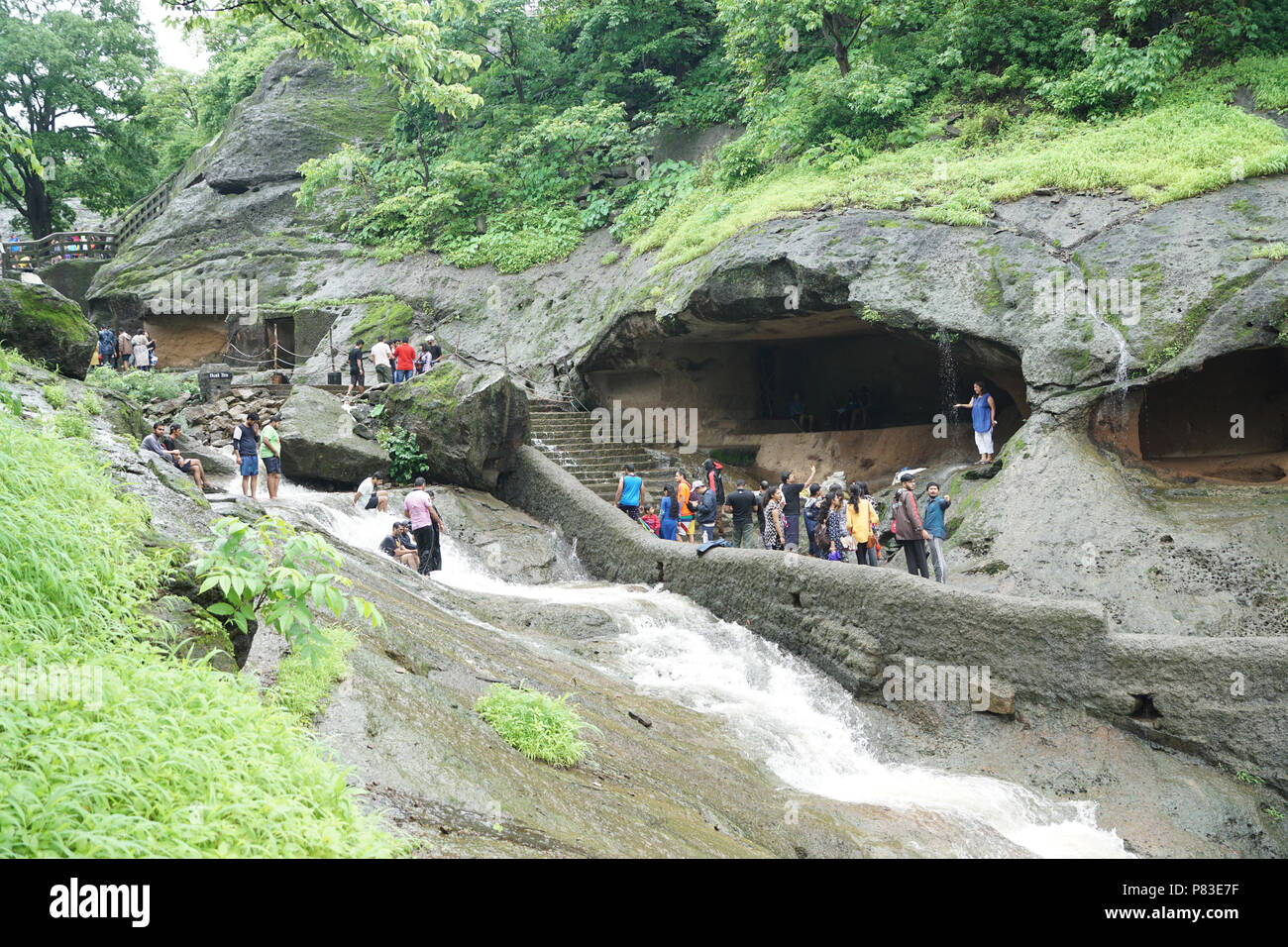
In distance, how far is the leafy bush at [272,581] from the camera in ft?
14.1

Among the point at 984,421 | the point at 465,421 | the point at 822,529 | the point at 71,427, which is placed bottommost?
the point at 822,529

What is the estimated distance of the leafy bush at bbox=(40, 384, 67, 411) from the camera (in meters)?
9.90

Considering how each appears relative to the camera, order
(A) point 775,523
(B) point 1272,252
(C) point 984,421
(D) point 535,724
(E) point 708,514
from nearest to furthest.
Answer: (D) point 535,724
(B) point 1272,252
(A) point 775,523
(E) point 708,514
(C) point 984,421

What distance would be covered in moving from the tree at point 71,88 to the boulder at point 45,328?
2168 centimetres

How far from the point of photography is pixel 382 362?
70.0 feet

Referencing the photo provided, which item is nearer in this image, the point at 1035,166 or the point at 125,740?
the point at 125,740

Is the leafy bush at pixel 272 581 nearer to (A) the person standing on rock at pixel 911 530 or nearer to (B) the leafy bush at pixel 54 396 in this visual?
(B) the leafy bush at pixel 54 396

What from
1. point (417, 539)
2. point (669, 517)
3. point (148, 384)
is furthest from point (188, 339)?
point (669, 517)

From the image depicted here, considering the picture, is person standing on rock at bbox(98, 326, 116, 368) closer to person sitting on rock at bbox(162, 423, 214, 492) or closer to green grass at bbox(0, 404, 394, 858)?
person sitting on rock at bbox(162, 423, 214, 492)

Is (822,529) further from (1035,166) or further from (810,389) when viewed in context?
(810,389)

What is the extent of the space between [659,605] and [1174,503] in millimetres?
6801

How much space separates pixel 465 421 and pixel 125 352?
1368 centimetres

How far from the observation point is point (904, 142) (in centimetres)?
1878
